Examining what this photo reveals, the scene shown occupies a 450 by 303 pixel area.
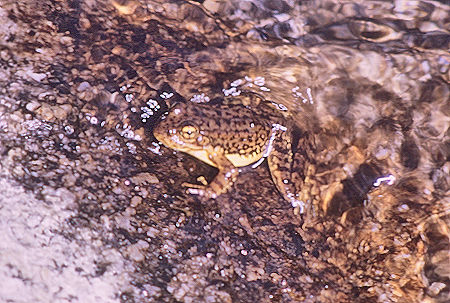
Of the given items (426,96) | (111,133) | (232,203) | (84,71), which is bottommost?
(232,203)

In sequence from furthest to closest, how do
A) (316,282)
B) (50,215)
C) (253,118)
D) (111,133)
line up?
(253,118)
(111,133)
(316,282)
(50,215)

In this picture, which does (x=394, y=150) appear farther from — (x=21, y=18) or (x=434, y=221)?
(x=21, y=18)

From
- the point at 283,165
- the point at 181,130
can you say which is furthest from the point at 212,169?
the point at 283,165

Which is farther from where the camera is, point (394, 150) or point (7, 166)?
point (394, 150)

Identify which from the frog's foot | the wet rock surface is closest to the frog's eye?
the wet rock surface

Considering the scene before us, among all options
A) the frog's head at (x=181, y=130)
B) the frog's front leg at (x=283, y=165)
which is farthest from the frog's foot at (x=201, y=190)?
the frog's front leg at (x=283, y=165)

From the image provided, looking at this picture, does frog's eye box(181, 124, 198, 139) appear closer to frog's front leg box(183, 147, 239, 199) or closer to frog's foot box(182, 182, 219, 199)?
frog's front leg box(183, 147, 239, 199)

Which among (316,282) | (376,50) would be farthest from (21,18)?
(316,282)
